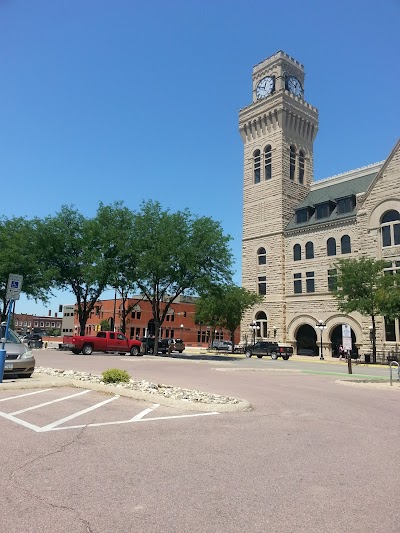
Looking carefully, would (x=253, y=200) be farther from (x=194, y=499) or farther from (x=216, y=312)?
(x=194, y=499)

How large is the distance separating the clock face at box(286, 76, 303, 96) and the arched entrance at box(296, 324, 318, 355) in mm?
34642

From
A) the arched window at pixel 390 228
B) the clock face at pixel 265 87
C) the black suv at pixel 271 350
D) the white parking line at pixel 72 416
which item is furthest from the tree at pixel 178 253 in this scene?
the clock face at pixel 265 87

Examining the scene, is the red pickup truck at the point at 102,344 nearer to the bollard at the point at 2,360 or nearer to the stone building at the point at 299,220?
the bollard at the point at 2,360

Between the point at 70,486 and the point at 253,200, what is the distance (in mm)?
57974

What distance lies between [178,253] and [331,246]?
2366cm

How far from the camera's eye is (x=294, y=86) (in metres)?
64.3

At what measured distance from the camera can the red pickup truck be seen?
33.6 metres

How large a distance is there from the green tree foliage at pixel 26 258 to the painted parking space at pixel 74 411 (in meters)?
32.0

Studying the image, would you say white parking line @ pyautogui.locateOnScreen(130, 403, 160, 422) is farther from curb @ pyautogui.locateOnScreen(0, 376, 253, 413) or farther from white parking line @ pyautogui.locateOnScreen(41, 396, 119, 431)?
white parking line @ pyautogui.locateOnScreen(41, 396, 119, 431)

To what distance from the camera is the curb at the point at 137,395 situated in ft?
31.7

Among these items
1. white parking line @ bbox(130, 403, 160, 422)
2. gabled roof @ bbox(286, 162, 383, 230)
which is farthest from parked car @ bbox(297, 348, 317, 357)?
white parking line @ bbox(130, 403, 160, 422)

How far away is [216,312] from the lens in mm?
55406

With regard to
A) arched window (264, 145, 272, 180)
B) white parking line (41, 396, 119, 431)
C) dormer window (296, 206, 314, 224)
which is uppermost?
arched window (264, 145, 272, 180)

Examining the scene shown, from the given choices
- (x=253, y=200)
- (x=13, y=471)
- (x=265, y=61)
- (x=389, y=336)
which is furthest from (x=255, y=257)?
(x=13, y=471)
